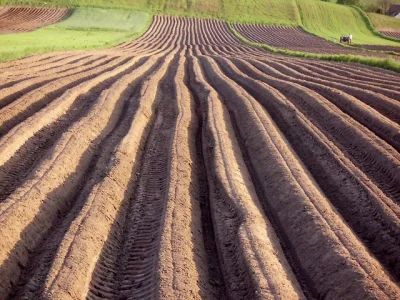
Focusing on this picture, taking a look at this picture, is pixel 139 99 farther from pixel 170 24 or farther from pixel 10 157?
pixel 170 24

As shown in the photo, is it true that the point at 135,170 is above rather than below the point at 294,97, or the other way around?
below

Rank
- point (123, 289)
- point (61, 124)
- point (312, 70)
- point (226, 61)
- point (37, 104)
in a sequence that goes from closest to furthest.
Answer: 1. point (123, 289)
2. point (61, 124)
3. point (37, 104)
4. point (312, 70)
5. point (226, 61)

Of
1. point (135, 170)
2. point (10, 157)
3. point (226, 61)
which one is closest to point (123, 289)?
point (135, 170)

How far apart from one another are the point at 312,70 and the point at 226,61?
5.99 meters

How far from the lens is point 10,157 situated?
1075 centimetres

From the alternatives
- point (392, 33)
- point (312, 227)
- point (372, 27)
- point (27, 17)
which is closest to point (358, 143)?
point (312, 227)

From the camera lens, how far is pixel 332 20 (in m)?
71.8

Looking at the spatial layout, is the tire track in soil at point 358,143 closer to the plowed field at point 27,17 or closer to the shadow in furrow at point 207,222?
the shadow in furrow at point 207,222

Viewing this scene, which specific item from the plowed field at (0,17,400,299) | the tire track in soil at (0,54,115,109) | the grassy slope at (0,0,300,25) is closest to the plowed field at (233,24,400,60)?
the grassy slope at (0,0,300,25)

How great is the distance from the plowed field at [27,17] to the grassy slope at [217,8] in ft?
10.5

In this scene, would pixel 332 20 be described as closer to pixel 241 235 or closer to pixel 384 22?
pixel 384 22

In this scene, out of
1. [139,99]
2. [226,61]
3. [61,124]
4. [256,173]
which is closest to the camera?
[256,173]

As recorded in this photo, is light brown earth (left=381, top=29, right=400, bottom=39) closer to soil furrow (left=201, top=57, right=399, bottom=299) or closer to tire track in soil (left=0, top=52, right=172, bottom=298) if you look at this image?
soil furrow (left=201, top=57, right=399, bottom=299)

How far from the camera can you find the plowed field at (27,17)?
163 feet
